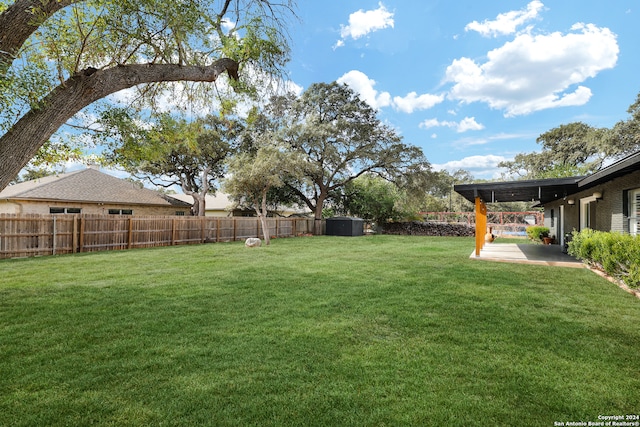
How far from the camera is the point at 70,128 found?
502cm

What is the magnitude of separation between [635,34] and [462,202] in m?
35.0

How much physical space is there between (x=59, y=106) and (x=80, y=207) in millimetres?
16257

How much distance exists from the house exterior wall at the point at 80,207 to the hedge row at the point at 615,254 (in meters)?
19.7

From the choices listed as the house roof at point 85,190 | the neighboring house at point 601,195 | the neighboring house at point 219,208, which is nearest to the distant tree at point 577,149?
the neighboring house at point 601,195

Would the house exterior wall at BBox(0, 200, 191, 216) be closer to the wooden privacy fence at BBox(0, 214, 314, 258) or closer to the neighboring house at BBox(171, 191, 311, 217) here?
the wooden privacy fence at BBox(0, 214, 314, 258)

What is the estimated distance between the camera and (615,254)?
6.19 m

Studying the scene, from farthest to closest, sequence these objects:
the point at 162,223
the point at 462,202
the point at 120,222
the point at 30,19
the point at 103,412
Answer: the point at 462,202 < the point at 162,223 < the point at 120,222 < the point at 30,19 < the point at 103,412

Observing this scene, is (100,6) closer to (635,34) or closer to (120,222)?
(120,222)

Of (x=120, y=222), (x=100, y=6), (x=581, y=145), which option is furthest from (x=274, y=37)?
(x=581, y=145)

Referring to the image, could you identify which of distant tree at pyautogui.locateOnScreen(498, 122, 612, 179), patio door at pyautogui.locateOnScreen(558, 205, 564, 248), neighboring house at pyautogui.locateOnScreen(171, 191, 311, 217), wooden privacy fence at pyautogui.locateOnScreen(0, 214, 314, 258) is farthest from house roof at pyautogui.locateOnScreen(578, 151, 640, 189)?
neighboring house at pyautogui.locateOnScreen(171, 191, 311, 217)

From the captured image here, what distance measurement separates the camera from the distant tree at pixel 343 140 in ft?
76.2

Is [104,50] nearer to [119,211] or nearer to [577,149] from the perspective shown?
[119,211]

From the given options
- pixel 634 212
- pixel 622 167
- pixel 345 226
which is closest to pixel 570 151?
pixel 345 226

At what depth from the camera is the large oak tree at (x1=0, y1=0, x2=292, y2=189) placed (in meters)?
3.38
